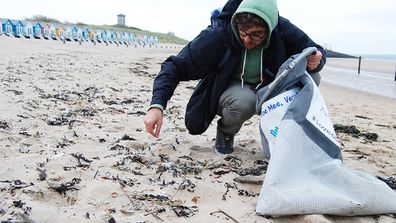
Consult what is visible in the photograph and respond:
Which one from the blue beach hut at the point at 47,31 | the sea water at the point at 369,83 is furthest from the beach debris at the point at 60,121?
the blue beach hut at the point at 47,31

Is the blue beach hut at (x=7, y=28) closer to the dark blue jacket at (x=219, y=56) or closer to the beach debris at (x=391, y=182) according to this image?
the dark blue jacket at (x=219, y=56)

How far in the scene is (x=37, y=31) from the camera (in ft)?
90.0

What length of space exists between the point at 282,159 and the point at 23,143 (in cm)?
182

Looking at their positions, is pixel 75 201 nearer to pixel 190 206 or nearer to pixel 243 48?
pixel 190 206

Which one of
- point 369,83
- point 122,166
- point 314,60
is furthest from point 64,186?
point 369,83

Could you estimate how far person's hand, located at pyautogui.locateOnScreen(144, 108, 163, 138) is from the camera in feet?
7.70

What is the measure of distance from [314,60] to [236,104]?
0.59 metres

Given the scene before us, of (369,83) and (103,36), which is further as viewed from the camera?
(103,36)

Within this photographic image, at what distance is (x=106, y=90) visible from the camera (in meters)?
5.57

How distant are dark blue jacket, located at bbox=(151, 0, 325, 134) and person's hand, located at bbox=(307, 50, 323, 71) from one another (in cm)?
11

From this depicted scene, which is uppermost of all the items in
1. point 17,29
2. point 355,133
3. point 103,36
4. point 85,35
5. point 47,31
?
point 355,133

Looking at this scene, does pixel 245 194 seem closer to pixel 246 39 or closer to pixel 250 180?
pixel 250 180

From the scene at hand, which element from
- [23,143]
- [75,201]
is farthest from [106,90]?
[75,201]

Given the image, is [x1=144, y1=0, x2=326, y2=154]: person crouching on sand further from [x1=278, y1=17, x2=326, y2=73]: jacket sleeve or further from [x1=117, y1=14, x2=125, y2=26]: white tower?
[x1=117, y1=14, x2=125, y2=26]: white tower
